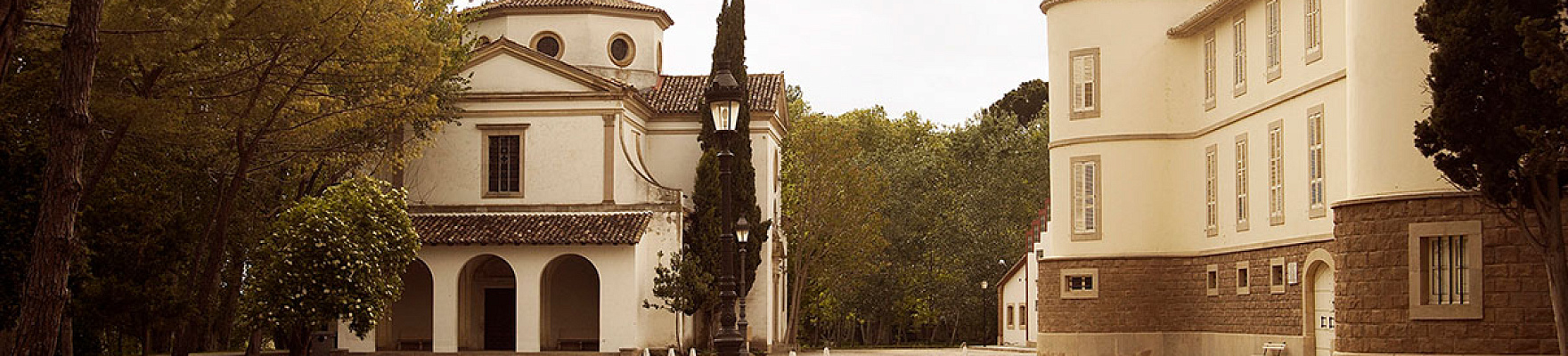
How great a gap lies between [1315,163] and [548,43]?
2360 cm

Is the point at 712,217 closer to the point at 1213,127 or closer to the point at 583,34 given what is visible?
the point at 583,34

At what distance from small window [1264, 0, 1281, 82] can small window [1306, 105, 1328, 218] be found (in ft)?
6.01

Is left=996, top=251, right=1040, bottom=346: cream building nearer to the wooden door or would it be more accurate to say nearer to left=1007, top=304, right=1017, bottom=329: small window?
left=1007, top=304, right=1017, bottom=329: small window

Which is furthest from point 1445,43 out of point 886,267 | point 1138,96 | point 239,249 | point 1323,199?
point 886,267

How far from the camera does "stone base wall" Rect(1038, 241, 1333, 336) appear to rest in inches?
1339

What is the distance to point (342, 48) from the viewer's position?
29891 millimetres

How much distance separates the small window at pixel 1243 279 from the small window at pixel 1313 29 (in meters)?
4.71

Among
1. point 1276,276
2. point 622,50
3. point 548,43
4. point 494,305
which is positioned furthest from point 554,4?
point 1276,276

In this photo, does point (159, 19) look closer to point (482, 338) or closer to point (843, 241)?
point (482, 338)

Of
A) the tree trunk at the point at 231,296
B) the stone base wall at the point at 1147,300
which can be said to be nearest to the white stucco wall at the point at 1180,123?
the stone base wall at the point at 1147,300

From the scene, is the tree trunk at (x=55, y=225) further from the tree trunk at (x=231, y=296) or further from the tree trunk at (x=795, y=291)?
the tree trunk at (x=795, y=291)

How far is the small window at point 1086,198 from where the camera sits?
3634 cm

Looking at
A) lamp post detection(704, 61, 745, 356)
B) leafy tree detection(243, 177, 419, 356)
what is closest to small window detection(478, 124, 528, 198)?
leafy tree detection(243, 177, 419, 356)

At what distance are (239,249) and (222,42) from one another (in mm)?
14322
